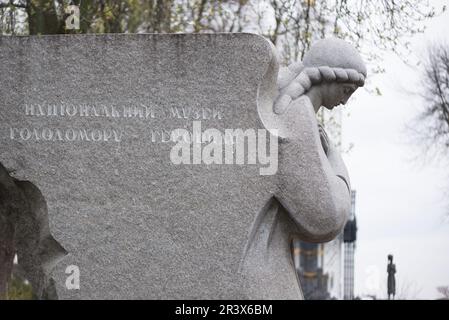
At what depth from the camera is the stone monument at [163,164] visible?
10.6 metres

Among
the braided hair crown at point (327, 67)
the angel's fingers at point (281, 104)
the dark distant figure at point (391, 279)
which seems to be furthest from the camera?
the dark distant figure at point (391, 279)

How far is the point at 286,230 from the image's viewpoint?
35.9 feet

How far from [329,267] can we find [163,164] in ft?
66.1

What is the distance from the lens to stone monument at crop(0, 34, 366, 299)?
10625 mm

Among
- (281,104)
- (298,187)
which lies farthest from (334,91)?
(298,187)

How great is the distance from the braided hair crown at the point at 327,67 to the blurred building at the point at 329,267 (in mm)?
10403

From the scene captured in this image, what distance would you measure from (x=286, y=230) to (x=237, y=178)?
0.63 m

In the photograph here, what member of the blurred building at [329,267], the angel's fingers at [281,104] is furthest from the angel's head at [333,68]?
the blurred building at [329,267]

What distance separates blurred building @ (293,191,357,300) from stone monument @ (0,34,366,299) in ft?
35.6

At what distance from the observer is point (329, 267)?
1202 inches

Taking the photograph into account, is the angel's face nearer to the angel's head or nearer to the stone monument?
the angel's head

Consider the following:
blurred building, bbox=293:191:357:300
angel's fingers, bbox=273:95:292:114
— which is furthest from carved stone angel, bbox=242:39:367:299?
blurred building, bbox=293:191:357:300

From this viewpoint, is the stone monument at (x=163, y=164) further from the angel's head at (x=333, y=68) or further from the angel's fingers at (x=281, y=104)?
the angel's head at (x=333, y=68)
